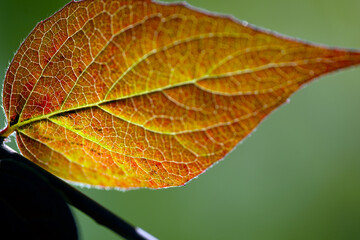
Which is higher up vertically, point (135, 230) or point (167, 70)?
point (167, 70)

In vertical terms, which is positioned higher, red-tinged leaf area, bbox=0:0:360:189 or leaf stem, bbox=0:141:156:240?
red-tinged leaf area, bbox=0:0:360:189

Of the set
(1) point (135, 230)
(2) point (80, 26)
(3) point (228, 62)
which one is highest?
(2) point (80, 26)

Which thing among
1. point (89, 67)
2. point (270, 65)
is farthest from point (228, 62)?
point (89, 67)

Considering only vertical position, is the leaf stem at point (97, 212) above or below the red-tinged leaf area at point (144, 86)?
below

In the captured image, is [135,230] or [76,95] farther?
[76,95]

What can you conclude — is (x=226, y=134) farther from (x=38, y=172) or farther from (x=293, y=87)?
(x=38, y=172)

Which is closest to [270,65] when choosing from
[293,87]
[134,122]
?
[293,87]

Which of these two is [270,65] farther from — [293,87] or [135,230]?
[135,230]
